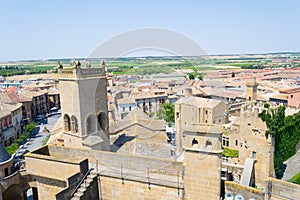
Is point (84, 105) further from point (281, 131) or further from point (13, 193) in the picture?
point (281, 131)

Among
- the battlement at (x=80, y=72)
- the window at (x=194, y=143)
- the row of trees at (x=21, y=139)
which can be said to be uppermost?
the battlement at (x=80, y=72)

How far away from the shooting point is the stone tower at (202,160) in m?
7.44

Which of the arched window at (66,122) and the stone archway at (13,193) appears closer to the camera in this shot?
the stone archway at (13,193)

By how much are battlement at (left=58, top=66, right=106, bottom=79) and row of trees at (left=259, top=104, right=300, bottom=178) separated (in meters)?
11.6

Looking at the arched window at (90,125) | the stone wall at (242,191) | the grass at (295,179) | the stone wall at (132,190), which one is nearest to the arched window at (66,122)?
the arched window at (90,125)

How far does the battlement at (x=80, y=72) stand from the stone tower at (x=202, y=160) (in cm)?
A: 609

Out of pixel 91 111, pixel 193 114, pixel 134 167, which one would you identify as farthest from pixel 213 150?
pixel 193 114

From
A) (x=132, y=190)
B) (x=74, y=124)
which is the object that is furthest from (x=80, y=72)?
(x=132, y=190)

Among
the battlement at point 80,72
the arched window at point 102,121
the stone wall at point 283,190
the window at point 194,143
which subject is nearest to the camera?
the window at point 194,143

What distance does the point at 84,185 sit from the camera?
890cm

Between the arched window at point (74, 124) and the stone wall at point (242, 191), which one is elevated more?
the arched window at point (74, 124)

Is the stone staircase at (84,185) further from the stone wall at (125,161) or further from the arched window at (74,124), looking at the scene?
the arched window at (74,124)

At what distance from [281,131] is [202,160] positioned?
→ 47.3 ft

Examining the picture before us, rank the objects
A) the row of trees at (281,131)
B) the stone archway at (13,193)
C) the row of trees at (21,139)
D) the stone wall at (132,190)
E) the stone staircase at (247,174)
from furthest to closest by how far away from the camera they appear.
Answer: the row of trees at (21,139) < the row of trees at (281,131) < the stone staircase at (247,174) < the stone archway at (13,193) < the stone wall at (132,190)
